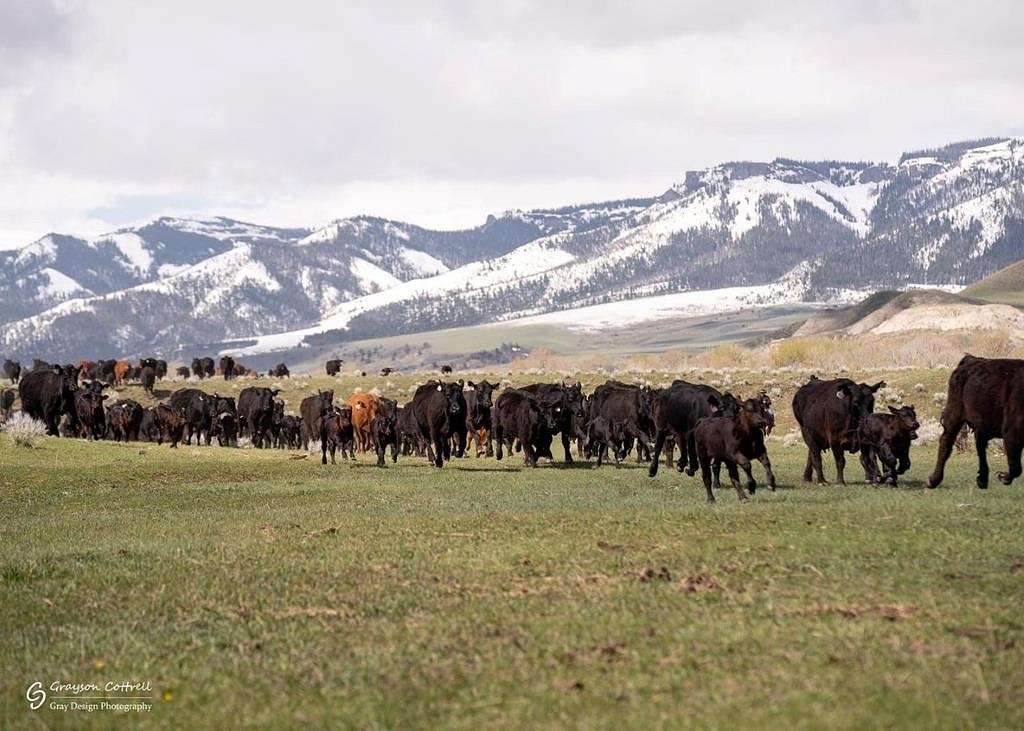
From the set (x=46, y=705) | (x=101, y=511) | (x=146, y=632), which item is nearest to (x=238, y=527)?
(x=101, y=511)

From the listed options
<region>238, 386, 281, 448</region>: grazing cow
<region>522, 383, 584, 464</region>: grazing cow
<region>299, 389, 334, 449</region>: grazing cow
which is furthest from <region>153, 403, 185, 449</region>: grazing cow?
<region>522, 383, 584, 464</region>: grazing cow

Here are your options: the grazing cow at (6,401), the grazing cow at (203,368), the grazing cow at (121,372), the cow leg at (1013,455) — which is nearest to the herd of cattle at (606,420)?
the cow leg at (1013,455)

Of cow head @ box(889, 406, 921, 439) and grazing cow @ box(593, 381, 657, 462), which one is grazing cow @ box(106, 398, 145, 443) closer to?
grazing cow @ box(593, 381, 657, 462)

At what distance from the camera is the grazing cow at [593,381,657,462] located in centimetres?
3167

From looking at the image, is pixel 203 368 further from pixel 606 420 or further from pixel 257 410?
pixel 606 420

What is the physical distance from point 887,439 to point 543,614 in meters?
14.2

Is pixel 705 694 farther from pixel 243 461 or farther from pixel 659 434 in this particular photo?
pixel 243 461

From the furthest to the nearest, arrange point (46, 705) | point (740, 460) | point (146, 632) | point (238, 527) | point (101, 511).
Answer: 1. point (101, 511)
2. point (740, 460)
3. point (238, 527)
4. point (146, 632)
5. point (46, 705)

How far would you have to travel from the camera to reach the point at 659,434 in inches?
1037

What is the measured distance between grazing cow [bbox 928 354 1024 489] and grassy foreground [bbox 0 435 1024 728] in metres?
0.79

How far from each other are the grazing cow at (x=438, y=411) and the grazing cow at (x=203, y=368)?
5991 cm

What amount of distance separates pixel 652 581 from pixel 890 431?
41.3 ft

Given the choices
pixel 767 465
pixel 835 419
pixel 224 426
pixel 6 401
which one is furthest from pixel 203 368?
pixel 767 465

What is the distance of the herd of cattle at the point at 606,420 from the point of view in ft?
64.0
